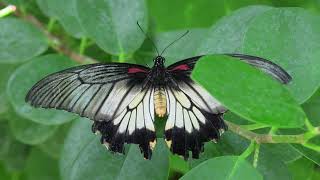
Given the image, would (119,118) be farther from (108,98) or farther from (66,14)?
(66,14)

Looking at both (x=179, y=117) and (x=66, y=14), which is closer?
(x=179, y=117)

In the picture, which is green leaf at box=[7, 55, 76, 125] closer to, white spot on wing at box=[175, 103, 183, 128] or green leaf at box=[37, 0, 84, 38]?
green leaf at box=[37, 0, 84, 38]

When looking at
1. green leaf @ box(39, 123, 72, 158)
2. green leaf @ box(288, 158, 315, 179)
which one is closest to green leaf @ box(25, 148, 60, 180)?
green leaf @ box(39, 123, 72, 158)

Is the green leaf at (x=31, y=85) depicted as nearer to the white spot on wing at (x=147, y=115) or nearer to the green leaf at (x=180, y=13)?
the white spot on wing at (x=147, y=115)

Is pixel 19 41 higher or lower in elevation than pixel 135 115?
higher

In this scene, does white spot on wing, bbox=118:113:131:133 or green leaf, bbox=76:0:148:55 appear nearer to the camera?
white spot on wing, bbox=118:113:131:133

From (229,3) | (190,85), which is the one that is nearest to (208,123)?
(190,85)

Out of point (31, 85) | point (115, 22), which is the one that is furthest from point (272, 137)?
point (31, 85)
